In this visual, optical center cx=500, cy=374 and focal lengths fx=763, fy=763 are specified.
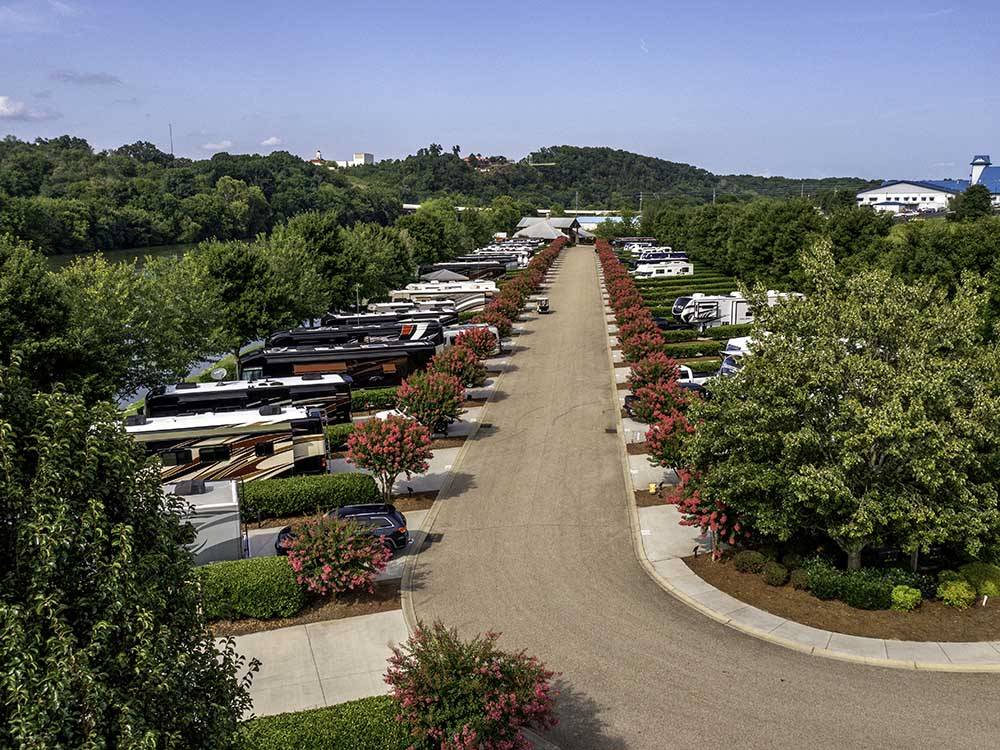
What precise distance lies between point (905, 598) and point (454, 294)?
48.1m

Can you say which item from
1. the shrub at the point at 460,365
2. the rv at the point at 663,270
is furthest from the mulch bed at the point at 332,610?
the rv at the point at 663,270

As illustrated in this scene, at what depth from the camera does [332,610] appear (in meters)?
17.5

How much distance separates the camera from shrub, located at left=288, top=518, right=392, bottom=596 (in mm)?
16922

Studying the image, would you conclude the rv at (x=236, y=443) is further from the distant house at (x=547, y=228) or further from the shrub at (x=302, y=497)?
the distant house at (x=547, y=228)

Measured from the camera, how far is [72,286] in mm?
27484

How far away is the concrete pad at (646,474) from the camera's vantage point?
25.2 meters

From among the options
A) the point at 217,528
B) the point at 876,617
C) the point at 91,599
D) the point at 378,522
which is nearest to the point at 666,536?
the point at 876,617

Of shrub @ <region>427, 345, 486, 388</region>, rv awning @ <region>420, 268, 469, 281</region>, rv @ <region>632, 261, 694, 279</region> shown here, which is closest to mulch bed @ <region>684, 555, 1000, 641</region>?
shrub @ <region>427, 345, 486, 388</region>

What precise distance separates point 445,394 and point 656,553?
10.6 m

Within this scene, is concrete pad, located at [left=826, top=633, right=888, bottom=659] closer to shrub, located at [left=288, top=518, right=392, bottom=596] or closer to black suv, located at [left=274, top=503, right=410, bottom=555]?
shrub, located at [left=288, top=518, right=392, bottom=596]

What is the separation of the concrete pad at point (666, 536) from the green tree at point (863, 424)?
2642 mm

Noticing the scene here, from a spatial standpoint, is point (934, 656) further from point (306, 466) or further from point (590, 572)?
point (306, 466)

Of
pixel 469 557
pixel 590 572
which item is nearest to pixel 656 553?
pixel 590 572

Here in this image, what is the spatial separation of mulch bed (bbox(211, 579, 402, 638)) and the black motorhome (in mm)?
22350
